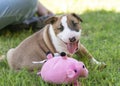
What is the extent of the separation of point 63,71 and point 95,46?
138cm

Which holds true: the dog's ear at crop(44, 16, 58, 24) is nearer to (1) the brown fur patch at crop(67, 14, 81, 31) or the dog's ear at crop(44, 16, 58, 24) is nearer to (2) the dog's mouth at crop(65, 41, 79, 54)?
(1) the brown fur patch at crop(67, 14, 81, 31)

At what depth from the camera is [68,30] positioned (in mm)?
2945

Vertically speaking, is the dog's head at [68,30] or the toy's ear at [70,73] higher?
the dog's head at [68,30]

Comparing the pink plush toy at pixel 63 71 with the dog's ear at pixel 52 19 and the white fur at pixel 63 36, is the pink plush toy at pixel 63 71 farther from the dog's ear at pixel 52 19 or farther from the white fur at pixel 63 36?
the dog's ear at pixel 52 19

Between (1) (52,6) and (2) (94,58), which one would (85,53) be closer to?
(2) (94,58)

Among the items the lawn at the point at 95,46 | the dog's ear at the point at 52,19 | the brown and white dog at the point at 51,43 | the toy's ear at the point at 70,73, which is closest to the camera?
the toy's ear at the point at 70,73

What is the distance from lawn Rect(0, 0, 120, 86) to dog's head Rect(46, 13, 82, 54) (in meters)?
0.28

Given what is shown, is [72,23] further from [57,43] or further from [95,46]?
[95,46]

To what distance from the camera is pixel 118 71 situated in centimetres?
310

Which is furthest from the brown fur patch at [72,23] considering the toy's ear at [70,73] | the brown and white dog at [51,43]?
the toy's ear at [70,73]

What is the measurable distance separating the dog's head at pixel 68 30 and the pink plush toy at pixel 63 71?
279mm

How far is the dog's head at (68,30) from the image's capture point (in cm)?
293

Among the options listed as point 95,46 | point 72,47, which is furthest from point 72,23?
point 95,46

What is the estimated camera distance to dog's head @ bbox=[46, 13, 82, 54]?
9.61 feet
